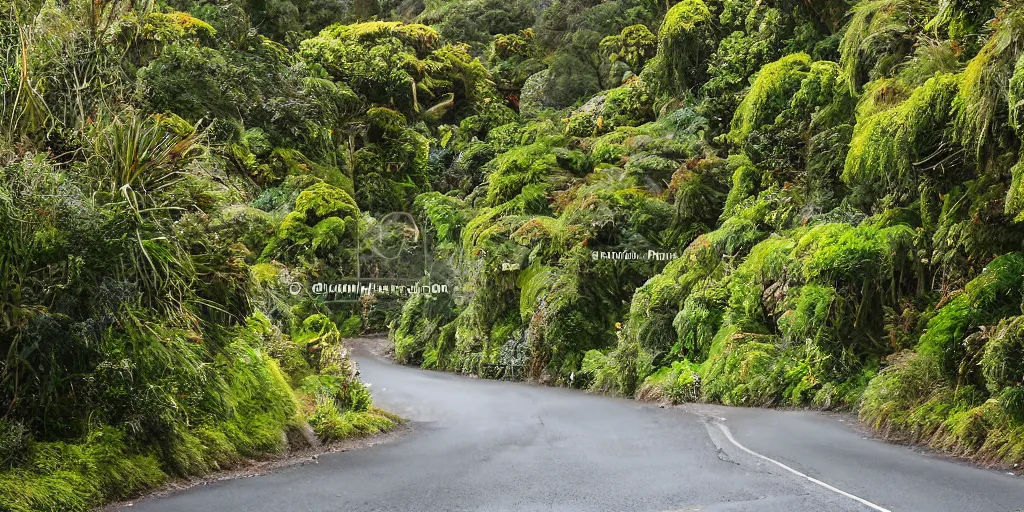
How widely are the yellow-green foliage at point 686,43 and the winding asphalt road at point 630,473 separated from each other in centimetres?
1360

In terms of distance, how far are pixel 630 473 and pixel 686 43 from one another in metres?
17.1

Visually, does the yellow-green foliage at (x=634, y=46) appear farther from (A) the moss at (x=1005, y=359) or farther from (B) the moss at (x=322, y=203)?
(A) the moss at (x=1005, y=359)

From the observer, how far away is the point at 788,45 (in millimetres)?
19266

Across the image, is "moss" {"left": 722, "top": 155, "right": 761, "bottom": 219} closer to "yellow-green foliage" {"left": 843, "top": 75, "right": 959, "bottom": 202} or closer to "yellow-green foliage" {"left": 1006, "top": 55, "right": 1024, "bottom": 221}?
"yellow-green foliage" {"left": 843, "top": 75, "right": 959, "bottom": 202}

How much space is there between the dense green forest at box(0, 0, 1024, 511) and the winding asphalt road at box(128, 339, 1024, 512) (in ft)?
2.54

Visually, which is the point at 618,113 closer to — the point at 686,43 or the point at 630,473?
the point at 686,43

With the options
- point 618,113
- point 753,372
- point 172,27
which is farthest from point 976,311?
point 172,27

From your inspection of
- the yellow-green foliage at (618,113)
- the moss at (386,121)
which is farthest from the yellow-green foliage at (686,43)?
the moss at (386,121)

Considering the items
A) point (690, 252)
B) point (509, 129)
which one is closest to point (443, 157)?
point (509, 129)

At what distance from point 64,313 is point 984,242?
9959 millimetres

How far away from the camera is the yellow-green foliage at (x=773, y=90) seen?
675 inches

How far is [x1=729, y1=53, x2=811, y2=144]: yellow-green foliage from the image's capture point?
17.2 m

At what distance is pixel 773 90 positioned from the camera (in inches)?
680

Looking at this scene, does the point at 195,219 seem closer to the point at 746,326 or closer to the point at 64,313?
the point at 64,313
